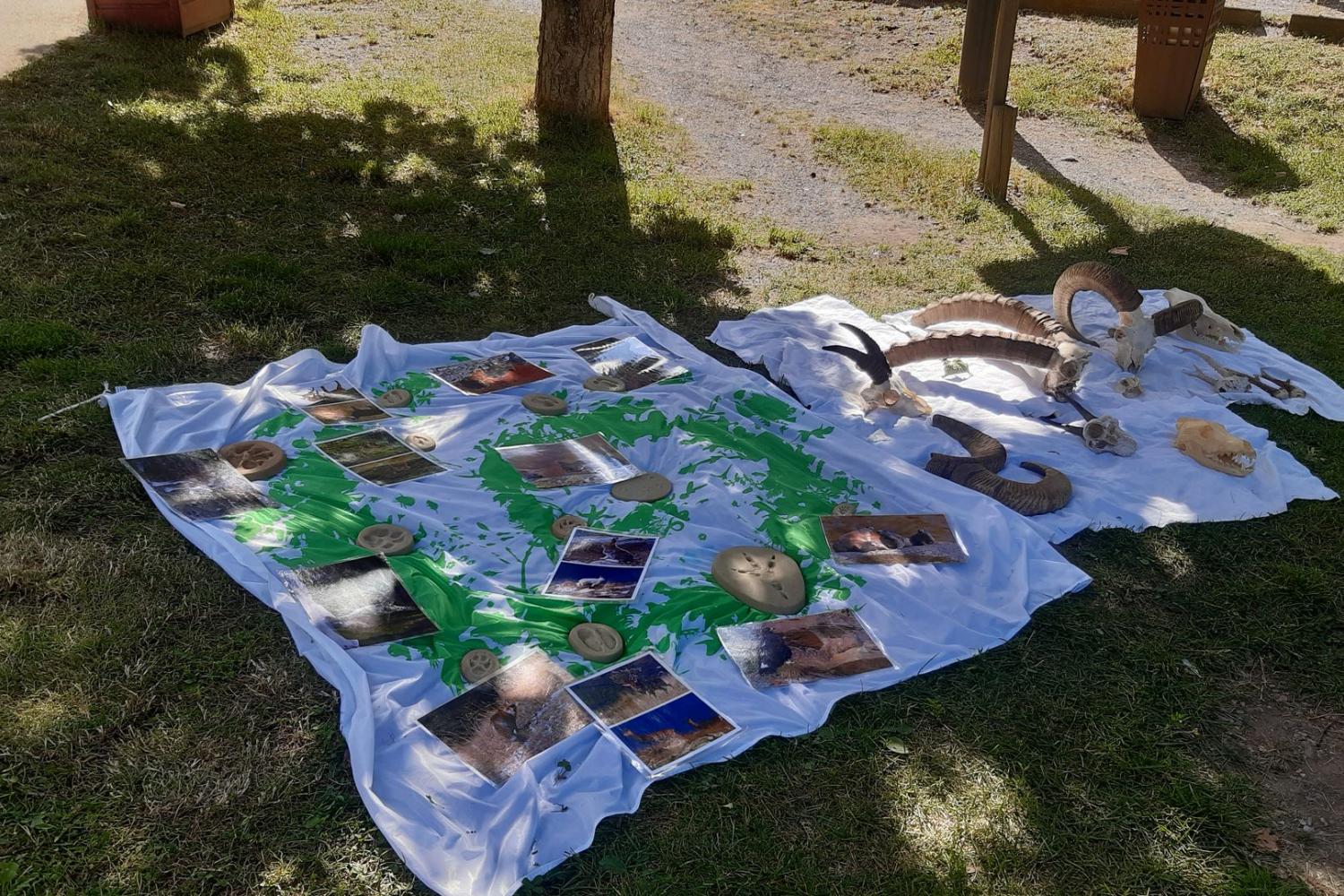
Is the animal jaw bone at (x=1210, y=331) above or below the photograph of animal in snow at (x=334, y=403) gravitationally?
above

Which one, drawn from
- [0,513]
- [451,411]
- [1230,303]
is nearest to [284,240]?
[451,411]

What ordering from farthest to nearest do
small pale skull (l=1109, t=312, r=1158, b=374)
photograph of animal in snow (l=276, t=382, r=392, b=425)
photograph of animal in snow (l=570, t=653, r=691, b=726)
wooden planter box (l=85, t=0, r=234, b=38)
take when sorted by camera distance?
wooden planter box (l=85, t=0, r=234, b=38) < small pale skull (l=1109, t=312, r=1158, b=374) < photograph of animal in snow (l=276, t=382, r=392, b=425) < photograph of animal in snow (l=570, t=653, r=691, b=726)

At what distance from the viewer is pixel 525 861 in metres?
2.62

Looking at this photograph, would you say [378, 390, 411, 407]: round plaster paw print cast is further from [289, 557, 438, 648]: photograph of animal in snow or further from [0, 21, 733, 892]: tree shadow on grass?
[289, 557, 438, 648]: photograph of animal in snow

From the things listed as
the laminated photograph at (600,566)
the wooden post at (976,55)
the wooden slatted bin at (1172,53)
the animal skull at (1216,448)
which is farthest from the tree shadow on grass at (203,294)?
the wooden slatted bin at (1172,53)

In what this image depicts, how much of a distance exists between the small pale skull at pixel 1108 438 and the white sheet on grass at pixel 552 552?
101 centimetres

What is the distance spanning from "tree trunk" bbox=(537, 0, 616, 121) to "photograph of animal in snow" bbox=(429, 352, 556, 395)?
413 centimetres

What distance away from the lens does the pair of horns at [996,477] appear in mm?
4246

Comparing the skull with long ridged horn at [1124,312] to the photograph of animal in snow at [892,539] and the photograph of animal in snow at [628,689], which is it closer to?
the photograph of animal in snow at [892,539]

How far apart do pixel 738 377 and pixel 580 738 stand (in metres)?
2.58

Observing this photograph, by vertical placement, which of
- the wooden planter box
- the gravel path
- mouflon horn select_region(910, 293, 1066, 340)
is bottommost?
mouflon horn select_region(910, 293, 1066, 340)

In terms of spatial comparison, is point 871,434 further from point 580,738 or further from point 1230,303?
point 1230,303

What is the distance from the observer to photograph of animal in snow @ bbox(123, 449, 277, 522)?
3.80 m

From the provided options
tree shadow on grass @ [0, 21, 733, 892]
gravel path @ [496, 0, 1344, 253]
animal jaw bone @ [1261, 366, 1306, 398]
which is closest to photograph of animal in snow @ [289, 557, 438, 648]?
tree shadow on grass @ [0, 21, 733, 892]
